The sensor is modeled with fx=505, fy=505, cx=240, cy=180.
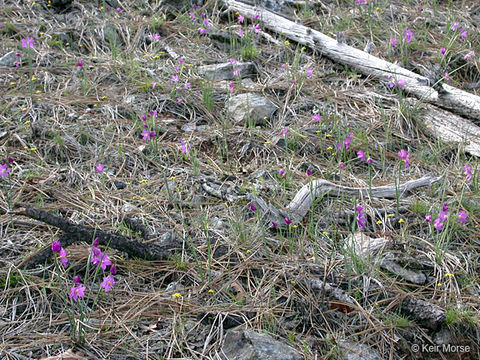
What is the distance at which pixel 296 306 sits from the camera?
2408 millimetres

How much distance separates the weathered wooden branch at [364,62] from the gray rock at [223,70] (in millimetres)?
687

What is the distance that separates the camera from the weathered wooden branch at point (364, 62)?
3.95 metres

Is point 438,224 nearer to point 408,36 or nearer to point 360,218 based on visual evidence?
point 360,218

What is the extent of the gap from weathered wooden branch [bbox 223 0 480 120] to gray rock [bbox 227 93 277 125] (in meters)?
1.00

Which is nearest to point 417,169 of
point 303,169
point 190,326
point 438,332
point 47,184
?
point 303,169

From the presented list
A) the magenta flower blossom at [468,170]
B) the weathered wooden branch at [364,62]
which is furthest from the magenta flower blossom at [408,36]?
the magenta flower blossom at [468,170]

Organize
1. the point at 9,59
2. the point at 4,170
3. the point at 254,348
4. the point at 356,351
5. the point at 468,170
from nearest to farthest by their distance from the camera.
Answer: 1. the point at 254,348
2. the point at 356,351
3. the point at 4,170
4. the point at 468,170
5. the point at 9,59

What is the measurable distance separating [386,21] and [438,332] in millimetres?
3795

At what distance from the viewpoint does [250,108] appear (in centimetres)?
395

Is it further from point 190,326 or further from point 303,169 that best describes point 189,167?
point 190,326

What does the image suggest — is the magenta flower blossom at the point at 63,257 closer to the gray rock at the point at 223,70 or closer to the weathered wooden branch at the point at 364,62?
the gray rock at the point at 223,70

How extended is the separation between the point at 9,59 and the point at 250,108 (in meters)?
2.21

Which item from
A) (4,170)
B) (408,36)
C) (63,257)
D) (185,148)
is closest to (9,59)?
(4,170)

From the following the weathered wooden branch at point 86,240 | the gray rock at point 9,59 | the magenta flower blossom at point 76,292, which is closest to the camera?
the magenta flower blossom at point 76,292
